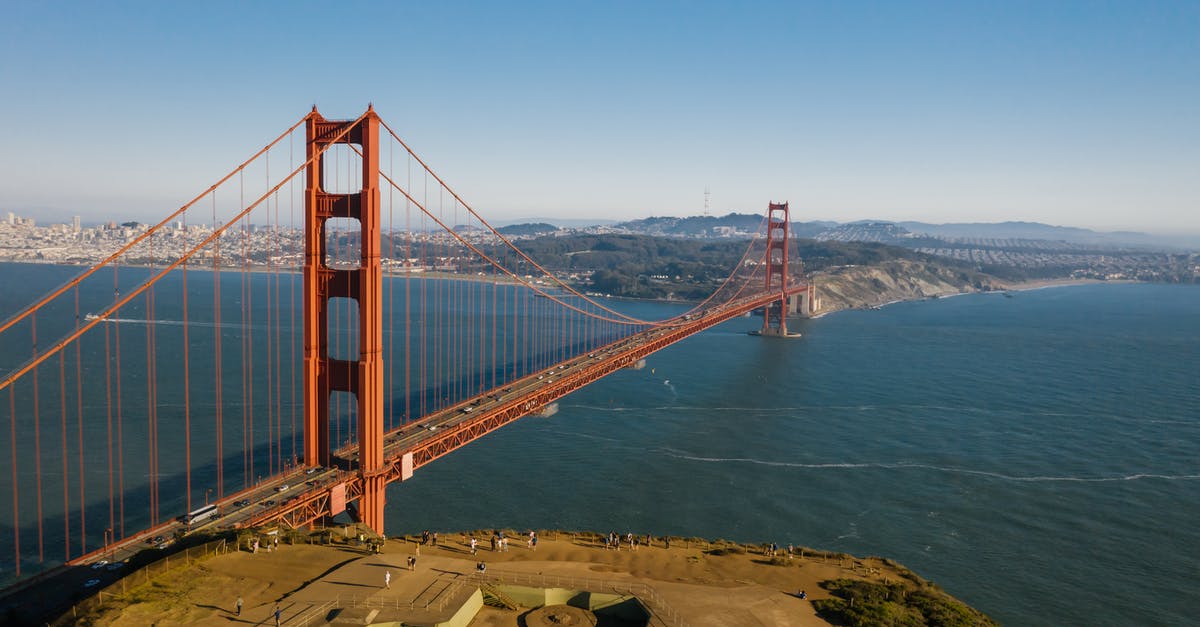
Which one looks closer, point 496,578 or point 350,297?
point 496,578

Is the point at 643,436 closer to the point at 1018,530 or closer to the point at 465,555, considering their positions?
→ the point at 1018,530

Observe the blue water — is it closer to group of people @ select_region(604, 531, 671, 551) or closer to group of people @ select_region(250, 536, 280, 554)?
group of people @ select_region(604, 531, 671, 551)

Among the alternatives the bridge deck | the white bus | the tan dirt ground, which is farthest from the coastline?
the white bus

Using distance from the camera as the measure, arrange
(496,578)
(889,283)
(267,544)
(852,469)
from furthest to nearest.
→ (889,283), (852,469), (267,544), (496,578)

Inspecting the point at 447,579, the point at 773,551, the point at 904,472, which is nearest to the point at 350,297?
the point at 447,579

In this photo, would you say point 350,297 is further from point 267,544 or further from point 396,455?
point 267,544

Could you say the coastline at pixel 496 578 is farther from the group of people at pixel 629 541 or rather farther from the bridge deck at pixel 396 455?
the bridge deck at pixel 396 455

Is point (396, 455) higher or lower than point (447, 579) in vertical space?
higher

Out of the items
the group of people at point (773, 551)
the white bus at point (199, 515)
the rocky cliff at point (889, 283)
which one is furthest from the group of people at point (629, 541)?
the rocky cliff at point (889, 283)
